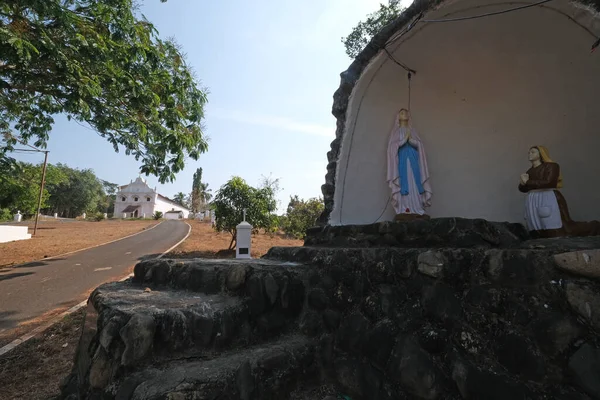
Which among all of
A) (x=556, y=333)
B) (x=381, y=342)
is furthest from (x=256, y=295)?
(x=556, y=333)

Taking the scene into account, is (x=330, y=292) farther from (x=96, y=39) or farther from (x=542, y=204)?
(x=96, y=39)

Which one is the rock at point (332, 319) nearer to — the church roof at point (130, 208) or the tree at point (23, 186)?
the tree at point (23, 186)

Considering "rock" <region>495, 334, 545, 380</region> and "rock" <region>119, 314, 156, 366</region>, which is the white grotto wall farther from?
"rock" <region>119, 314, 156, 366</region>

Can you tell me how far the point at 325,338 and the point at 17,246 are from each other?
17626 mm

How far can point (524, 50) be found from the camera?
3.98 m

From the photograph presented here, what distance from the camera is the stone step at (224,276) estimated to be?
2746 millimetres

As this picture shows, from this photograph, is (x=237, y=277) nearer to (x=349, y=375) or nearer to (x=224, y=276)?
(x=224, y=276)

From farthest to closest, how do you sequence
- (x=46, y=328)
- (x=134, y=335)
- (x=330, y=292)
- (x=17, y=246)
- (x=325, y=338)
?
(x=17, y=246), (x=46, y=328), (x=330, y=292), (x=325, y=338), (x=134, y=335)

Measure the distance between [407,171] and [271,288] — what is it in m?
2.72

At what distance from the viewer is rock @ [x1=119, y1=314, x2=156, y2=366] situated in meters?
2.09

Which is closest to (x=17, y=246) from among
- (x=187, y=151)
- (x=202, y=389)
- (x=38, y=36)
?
(x=187, y=151)

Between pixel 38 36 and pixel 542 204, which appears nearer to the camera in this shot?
pixel 542 204

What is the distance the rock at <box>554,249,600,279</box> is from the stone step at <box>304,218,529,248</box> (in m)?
1.04

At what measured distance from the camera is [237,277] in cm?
283
